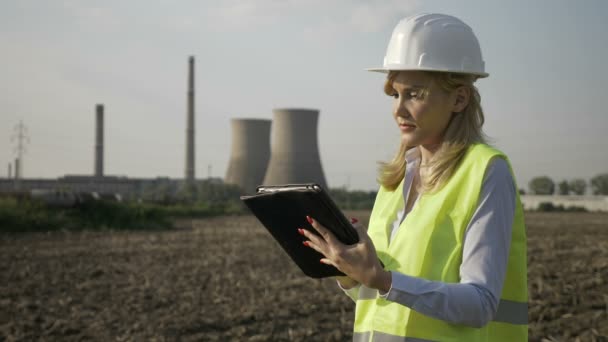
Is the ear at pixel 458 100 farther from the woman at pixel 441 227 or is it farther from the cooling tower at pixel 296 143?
the cooling tower at pixel 296 143

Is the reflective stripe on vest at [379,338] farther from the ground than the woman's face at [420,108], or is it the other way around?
the woman's face at [420,108]

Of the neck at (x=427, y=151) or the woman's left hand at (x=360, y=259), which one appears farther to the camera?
the neck at (x=427, y=151)

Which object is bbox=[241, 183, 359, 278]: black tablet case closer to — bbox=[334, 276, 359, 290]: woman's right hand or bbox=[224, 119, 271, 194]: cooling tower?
bbox=[334, 276, 359, 290]: woman's right hand

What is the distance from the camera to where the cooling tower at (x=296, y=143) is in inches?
1443

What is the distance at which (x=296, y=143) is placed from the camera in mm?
36719

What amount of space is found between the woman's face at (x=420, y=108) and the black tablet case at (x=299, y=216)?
273 mm

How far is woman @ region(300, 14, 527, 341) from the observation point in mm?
1430

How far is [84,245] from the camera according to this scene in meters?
11.0

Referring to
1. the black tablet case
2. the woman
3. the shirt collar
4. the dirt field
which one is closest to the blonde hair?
the woman

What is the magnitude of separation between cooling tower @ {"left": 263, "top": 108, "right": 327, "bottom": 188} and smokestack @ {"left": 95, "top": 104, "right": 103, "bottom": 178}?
34.0 feet

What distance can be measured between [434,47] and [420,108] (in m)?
0.13

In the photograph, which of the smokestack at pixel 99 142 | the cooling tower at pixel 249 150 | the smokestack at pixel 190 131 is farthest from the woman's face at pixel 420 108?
the smokestack at pixel 99 142

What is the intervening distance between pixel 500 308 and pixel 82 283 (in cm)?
588

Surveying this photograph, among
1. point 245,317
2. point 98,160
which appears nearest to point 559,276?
point 245,317
